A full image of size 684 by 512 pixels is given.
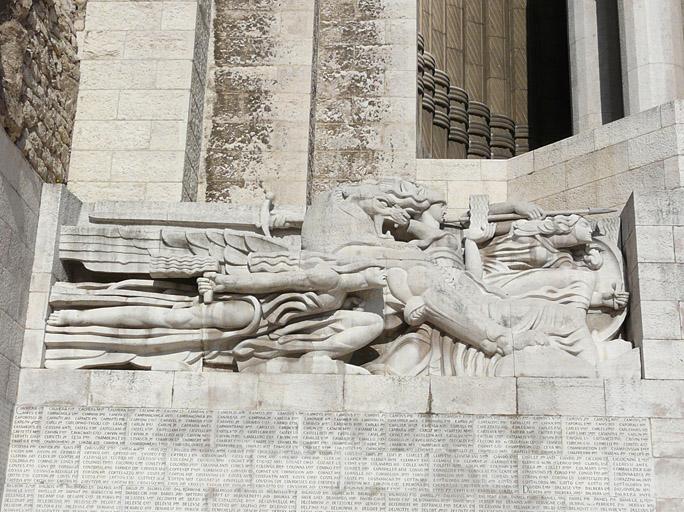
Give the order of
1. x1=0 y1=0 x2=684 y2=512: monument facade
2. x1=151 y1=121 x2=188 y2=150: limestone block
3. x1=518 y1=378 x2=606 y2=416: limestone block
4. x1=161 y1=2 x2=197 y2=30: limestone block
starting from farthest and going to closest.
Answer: x1=161 y1=2 x2=197 y2=30: limestone block < x1=151 y1=121 x2=188 y2=150: limestone block < x1=518 y1=378 x2=606 y2=416: limestone block < x1=0 y1=0 x2=684 y2=512: monument facade

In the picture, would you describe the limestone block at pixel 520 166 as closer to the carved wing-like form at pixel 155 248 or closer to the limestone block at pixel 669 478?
the carved wing-like form at pixel 155 248

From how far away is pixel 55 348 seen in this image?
29.8 ft

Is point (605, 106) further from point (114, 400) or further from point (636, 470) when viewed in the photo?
point (114, 400)

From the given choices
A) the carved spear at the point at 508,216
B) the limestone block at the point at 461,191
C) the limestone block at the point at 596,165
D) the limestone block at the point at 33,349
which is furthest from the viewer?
the limestone block at the point at 461,191

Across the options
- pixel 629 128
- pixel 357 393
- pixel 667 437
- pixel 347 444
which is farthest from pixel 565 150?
pixel 347 444

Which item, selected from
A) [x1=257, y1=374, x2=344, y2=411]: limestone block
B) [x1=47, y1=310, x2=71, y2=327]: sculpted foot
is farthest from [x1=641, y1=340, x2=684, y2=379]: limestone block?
[x1=47, y1=310, x2=71, y2=327]: sculpted foot

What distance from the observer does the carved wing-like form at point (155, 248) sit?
925 cm

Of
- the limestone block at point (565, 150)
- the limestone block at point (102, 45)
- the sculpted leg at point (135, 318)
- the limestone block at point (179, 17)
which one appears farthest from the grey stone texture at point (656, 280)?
the limestone block at point (102, 45)

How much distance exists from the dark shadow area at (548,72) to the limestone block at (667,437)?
22.8ft

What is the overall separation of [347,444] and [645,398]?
7.83 feet

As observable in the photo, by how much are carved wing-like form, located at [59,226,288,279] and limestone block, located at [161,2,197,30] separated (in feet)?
12.5

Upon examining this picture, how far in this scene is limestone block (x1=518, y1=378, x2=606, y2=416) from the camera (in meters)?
8.48

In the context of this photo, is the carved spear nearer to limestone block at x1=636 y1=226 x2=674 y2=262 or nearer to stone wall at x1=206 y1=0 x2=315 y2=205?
limestone block at x1=636 y1=226 x2=674 y2=262

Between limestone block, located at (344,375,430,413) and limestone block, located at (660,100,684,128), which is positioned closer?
limestone block, located at (344,375,430,413)
